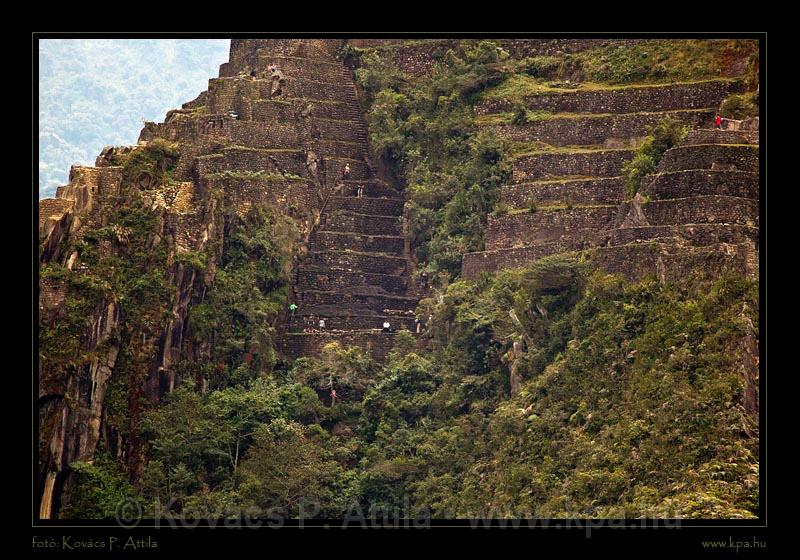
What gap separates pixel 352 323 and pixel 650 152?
9341 mm

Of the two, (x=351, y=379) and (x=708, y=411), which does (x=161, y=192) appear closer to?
(x=351, y=379)

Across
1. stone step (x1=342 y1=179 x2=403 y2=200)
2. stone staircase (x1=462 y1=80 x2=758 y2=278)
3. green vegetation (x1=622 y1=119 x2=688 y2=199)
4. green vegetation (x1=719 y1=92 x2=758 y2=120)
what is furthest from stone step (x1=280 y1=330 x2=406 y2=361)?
green vegetation (x1=719 y1=92 x2=758 y2=120)

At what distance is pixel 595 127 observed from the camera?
70500 millimetres

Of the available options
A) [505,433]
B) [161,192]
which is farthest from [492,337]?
[161,192]

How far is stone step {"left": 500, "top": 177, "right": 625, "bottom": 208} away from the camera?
225ft

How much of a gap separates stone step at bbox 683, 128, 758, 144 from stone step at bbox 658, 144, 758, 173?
0.80 feet

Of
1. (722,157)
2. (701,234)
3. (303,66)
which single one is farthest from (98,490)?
(722,157)

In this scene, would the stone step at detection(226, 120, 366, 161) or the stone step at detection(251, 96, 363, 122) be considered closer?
the stone step at detection(226, 120, 366, 161)

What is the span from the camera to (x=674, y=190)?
64750 mm

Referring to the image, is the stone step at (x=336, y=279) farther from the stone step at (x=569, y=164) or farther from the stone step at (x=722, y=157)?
the stone step at (x=722, y=157)

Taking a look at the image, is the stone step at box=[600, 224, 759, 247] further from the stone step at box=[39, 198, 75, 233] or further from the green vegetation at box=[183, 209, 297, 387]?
the stone step at box=[39, 198, 75, 233]

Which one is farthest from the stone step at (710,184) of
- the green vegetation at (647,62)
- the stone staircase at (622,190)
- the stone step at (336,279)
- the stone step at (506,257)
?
the stone step at (336,279)

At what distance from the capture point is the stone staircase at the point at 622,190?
63.7 metres

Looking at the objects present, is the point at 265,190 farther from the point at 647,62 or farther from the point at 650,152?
the point at 650,152
